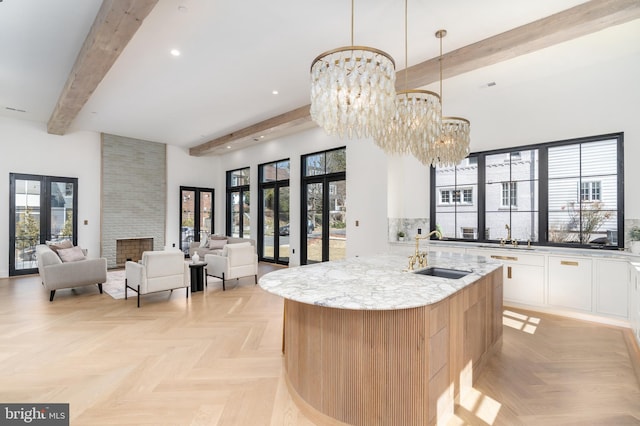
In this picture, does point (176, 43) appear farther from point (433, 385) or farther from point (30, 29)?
point (433, 385)

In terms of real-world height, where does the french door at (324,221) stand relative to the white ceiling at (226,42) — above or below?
below

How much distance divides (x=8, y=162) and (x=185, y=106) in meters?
4.45

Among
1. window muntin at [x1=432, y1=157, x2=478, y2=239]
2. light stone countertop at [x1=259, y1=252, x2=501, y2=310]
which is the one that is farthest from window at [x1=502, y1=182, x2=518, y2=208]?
light stone countertop at [x1=259, y1=252, x2=501, y2=310]

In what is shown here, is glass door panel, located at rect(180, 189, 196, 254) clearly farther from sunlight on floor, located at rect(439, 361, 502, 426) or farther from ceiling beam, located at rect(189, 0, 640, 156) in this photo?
sunlight on floor, located at rect(439, 361, 502, 426)

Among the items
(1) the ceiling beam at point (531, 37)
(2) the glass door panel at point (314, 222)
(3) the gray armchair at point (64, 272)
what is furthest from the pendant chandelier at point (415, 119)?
(3) the gray armchair at point (64, 272)

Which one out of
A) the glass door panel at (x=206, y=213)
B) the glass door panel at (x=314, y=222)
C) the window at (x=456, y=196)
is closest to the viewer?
the window at (x=456, y=196)

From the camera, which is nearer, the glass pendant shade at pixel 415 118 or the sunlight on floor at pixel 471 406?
the sunlight on floor at pixel 471 406

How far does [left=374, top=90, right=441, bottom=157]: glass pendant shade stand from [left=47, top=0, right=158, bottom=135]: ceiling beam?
2.33 metres

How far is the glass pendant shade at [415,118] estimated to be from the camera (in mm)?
2832

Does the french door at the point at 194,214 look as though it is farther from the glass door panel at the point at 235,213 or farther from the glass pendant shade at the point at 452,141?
the glass pendant shade at the point at 452,141

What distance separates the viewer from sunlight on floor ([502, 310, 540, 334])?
376 centimetres

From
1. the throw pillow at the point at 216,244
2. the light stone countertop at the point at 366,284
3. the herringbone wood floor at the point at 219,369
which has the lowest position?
the herringbone wood floor at the point at 219,369

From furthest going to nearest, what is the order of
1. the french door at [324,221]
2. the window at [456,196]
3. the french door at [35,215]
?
the french door at [324,221]
the french door at [35,215]
the window at [456,196]

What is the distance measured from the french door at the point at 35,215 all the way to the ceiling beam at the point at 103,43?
124 inches
